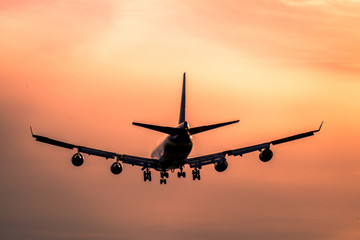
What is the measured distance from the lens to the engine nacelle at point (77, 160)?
94.9m

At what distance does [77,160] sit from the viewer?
94938mm

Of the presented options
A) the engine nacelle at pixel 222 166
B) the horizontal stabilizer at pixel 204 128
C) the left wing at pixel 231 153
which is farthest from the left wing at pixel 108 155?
the horizontal stabilizer at pixel 204 128

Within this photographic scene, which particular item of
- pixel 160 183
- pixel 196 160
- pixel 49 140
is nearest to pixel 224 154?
pixel 196 160

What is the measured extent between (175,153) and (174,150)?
83cm

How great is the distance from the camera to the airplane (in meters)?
88.1

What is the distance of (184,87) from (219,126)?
25.7 meters

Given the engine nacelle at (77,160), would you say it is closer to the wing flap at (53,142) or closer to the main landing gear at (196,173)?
the wing flap at (53,142)

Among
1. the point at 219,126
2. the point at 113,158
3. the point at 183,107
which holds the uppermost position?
the point at 183,107

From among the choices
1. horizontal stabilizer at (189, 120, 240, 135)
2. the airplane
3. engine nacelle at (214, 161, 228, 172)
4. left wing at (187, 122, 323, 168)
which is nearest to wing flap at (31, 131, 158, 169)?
the airplane

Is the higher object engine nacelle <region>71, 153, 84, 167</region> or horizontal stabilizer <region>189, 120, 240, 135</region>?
engine nacelle <region>71, 153, 84, 167</region>

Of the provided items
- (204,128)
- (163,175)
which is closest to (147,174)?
(163,175)

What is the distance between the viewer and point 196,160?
336 feet

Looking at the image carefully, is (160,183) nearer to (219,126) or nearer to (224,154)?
(224,154)

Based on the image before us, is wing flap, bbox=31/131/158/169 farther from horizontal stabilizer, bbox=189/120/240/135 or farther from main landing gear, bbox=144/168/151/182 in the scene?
horizontal stabilizer, bbox=189/120/240/135
